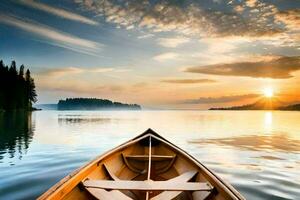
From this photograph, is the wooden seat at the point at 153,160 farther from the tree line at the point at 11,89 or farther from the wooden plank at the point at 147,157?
the tree line at the point at 11,89

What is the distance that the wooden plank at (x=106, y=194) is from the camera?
16.9 feet

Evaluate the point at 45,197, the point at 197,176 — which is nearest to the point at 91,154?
the point at 197,176

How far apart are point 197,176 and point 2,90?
70.3 meters

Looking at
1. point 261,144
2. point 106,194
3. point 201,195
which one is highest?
point 106,194

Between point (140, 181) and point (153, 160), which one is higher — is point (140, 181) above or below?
above

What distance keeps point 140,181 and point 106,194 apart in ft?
2.38

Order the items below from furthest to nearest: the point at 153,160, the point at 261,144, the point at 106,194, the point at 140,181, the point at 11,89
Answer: the point at 11,89 → the point at 261,144 → the point at 153,160 → the point at 140,181 → the point at 106,194

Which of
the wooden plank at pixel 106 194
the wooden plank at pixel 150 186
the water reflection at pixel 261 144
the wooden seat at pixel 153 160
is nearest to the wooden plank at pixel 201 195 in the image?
the wooden plank at pixel 150 186

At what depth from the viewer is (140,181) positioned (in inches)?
224

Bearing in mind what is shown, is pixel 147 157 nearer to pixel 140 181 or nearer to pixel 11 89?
pixel 140 181

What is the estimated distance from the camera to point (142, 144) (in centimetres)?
1067

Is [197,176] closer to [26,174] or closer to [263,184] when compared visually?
[263,184]

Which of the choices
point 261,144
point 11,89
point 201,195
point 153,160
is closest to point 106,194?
point 201,195

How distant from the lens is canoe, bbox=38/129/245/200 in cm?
522
